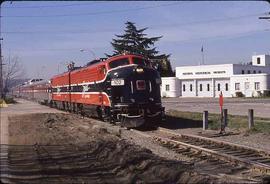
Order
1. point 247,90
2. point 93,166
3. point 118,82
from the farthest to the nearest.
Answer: point 247,90, point 118,82, point 93,166

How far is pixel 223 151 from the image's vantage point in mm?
15438

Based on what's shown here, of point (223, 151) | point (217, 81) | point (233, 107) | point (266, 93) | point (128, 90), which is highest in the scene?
point (217, 81)

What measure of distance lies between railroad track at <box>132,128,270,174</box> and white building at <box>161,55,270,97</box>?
62.7 metres

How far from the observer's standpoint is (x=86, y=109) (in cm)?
3200

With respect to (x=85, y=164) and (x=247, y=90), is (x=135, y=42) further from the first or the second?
(x=85, y=164)

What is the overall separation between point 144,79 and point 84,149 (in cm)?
872

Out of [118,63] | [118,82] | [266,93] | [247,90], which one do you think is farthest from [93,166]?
[247,90]

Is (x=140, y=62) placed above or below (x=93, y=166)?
above

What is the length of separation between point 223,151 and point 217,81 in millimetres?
74167

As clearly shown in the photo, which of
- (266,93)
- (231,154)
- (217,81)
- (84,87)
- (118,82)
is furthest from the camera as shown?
(217,81)

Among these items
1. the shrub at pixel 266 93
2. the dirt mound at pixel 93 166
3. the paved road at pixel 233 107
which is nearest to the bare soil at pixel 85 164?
the dirt mound at pixel 93 166

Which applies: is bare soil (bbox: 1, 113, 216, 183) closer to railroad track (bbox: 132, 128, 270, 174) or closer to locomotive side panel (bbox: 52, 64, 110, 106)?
railroad track (bbox: 132, 128, 270, 174)

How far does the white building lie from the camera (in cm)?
8100

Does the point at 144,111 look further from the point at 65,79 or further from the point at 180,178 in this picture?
the point at 65,79
